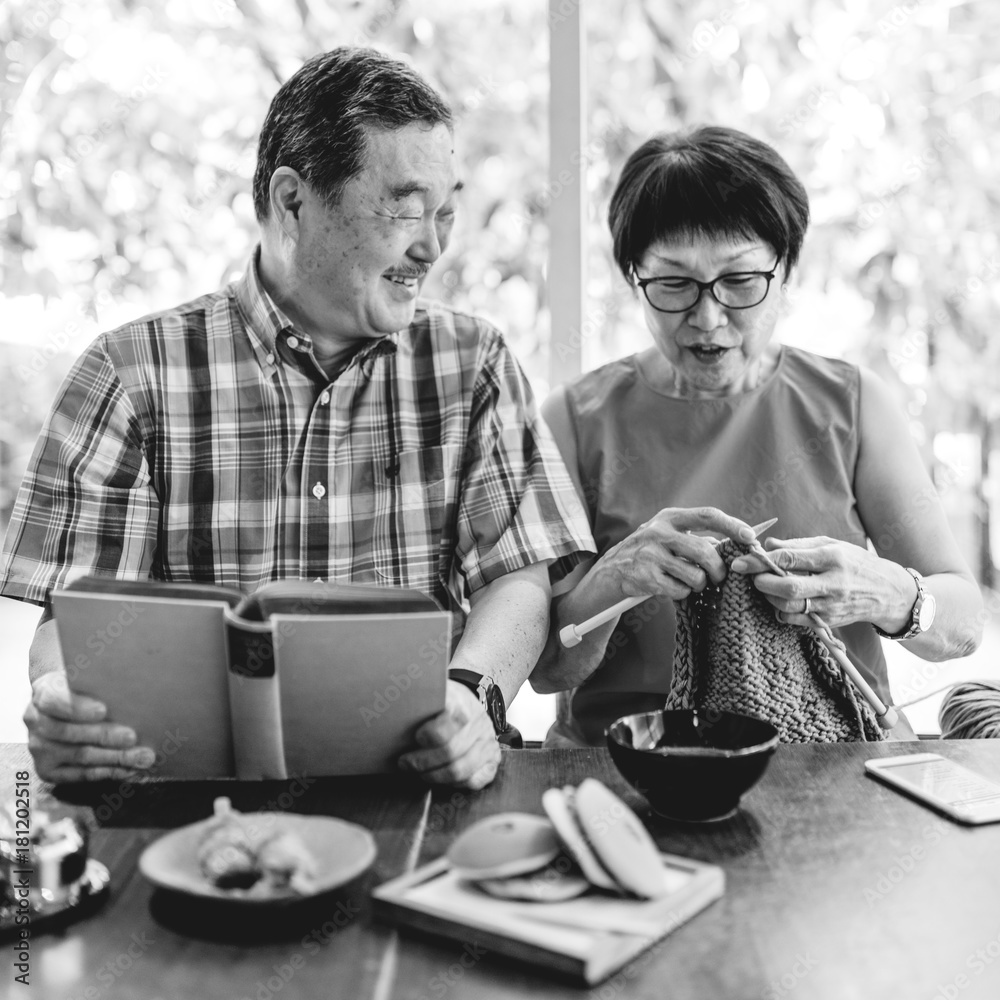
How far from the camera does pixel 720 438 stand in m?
1.74

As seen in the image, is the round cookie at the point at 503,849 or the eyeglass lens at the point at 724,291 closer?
the round cookie at the point at 503,849

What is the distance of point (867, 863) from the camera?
845 mm

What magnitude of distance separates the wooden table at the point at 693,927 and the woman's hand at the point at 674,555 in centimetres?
39

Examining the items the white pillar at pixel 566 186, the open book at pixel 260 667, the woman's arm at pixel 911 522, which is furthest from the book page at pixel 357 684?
the white pillar at pixel 566 186

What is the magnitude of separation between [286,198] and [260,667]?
2.75 ft

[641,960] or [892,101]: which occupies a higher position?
[892,101]

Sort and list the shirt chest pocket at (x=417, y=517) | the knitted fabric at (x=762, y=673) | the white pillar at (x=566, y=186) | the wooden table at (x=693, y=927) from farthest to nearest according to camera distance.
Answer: the white pillar at (x=566, y=186)
the shirt chest pocket at (x=417, y=517)
the knitted fabric at (x=762, y=673)
the wooden table at (x=693, y=927)

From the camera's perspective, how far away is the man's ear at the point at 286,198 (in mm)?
1505

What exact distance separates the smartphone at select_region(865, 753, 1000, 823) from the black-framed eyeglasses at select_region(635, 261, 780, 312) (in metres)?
0.78

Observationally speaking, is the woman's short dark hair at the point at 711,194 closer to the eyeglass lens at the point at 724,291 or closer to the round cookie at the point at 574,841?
the eyeglass lens at the point at 724,291

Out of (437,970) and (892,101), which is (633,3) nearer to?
(892,101)

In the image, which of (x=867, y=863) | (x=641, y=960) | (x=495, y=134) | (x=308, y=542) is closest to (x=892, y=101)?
(x=495, y=134)

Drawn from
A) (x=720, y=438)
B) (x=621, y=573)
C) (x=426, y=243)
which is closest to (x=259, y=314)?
(x=426, y=243)

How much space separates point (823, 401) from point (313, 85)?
968 mm
